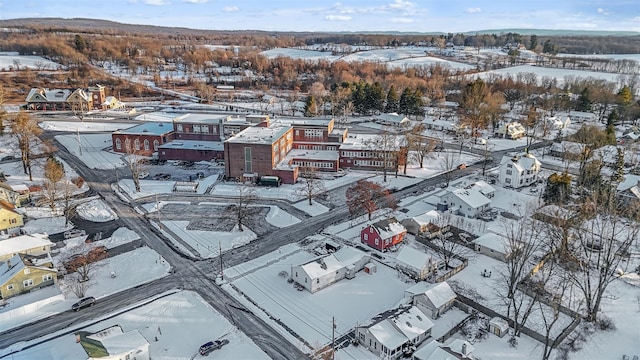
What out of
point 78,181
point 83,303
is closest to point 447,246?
point 83,303

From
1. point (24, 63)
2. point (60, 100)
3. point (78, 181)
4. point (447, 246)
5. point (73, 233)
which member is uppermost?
point (24, 63)

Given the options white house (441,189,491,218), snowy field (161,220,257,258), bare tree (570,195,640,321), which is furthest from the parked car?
bare tree (570,195,640,321)

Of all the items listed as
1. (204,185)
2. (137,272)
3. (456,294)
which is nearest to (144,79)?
(204,185)

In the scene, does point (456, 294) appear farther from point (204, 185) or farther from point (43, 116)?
point (43, 116)

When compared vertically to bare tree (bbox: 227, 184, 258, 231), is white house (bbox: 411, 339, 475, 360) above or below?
below

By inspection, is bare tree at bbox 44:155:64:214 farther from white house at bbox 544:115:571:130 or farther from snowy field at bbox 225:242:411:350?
white house at bbox 544:115:571:130

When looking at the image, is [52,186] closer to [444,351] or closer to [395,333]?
[395,333]
